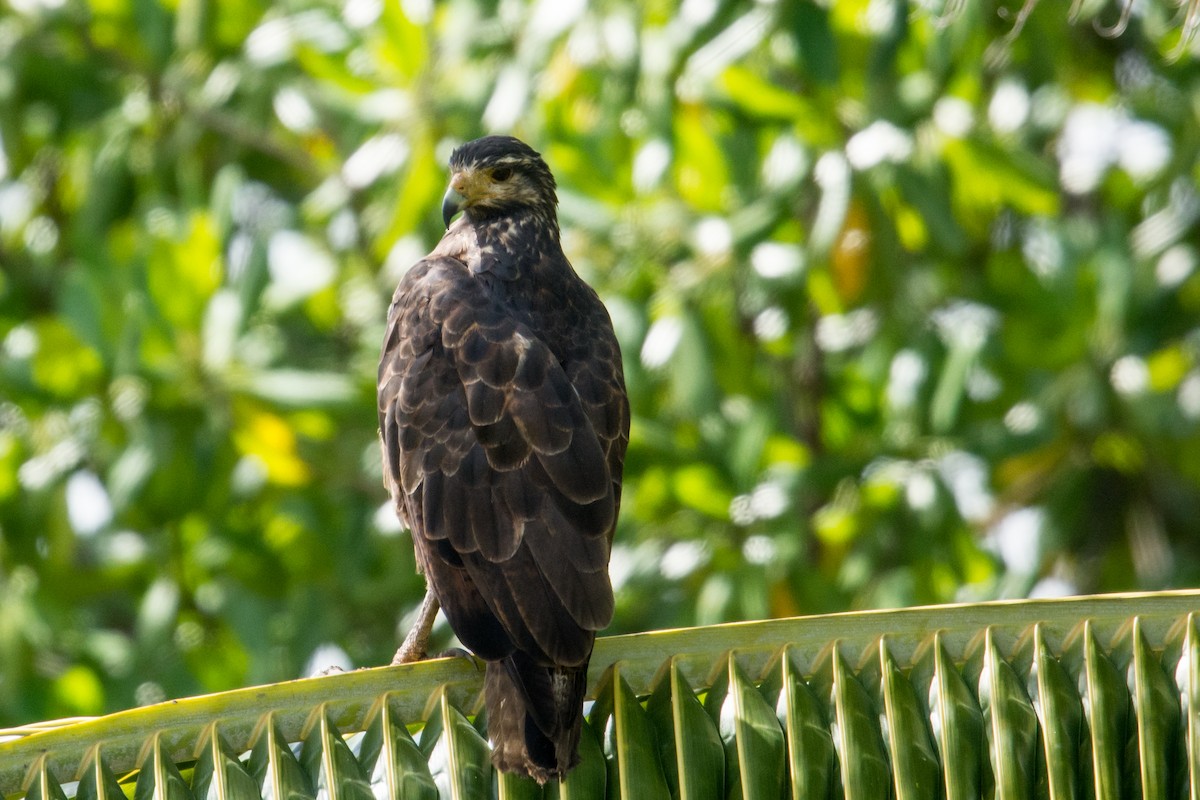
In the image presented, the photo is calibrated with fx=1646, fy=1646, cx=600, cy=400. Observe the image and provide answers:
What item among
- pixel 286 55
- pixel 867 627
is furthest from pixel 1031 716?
pixel 286 55

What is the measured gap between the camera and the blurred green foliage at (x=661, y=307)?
6.55 meters

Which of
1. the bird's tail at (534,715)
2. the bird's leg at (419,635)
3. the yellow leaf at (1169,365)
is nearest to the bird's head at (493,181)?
the bird's leg at (419,635)

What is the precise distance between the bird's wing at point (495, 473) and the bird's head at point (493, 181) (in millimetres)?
749

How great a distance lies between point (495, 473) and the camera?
13.7 feet

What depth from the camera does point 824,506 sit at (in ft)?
23.6

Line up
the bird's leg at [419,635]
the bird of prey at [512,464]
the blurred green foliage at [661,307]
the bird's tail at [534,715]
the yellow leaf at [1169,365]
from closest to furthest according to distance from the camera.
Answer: the bird's tail at [534,715], the bird of prey at [512,464], the bird's leg at [419,635], the blurred green foliage at [661,307], the yellow leaf at [1169,365]

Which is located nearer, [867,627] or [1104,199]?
[867,627]

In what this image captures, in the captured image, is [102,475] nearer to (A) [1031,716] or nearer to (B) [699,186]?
(B) [699,186]

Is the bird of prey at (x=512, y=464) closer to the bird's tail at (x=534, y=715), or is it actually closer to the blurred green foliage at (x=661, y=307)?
the bird's tail at (x=534, y=715)

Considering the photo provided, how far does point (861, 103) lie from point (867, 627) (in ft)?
11.7

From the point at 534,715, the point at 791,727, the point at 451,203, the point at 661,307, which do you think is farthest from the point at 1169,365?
the point at 534,715

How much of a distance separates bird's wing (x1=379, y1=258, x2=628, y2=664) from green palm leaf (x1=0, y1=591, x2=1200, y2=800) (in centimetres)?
36

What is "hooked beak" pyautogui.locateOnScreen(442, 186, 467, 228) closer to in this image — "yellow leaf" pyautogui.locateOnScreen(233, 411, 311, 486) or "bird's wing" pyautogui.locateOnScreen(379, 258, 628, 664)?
"bird's wing" pyautogui.locateOnScreen(379, 258, 628, 664)

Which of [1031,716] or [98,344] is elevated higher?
[98,344]
